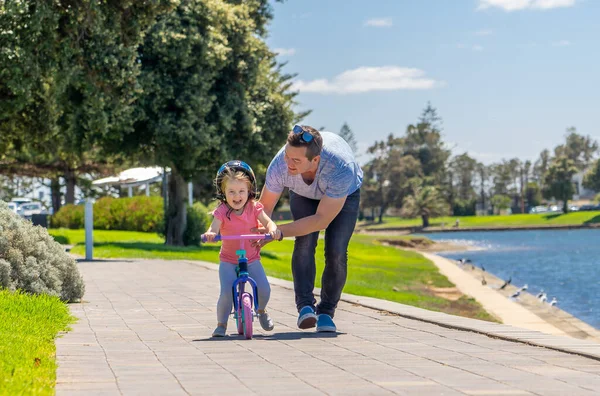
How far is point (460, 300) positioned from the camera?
23.9 metres

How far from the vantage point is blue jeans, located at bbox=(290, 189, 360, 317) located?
764 centimetres

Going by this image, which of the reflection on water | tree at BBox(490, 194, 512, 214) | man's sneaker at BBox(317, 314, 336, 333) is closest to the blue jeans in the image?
man's sneaker at BBox(317, 314, 336, 333)

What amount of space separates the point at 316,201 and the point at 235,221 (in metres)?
0.73

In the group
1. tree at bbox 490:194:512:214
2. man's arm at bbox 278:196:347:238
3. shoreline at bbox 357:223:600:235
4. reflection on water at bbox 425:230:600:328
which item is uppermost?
tree at bbox 490:194:512:214

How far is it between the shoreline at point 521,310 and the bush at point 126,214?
1439 cm

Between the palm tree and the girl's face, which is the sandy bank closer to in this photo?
the girl's face

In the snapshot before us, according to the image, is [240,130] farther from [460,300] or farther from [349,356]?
[349,356]

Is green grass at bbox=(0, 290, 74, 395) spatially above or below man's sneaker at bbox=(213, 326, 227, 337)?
above

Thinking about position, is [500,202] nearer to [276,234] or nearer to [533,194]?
[533,194]

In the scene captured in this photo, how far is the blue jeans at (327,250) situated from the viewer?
7.64 m

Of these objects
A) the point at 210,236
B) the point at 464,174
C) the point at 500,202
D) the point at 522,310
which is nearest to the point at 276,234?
the point at 210,236

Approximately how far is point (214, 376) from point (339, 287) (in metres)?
2.49

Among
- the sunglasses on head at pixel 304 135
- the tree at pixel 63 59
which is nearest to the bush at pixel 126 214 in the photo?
the tree at pixel 63 59

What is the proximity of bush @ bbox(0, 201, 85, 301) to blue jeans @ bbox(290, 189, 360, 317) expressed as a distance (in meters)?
3.52
